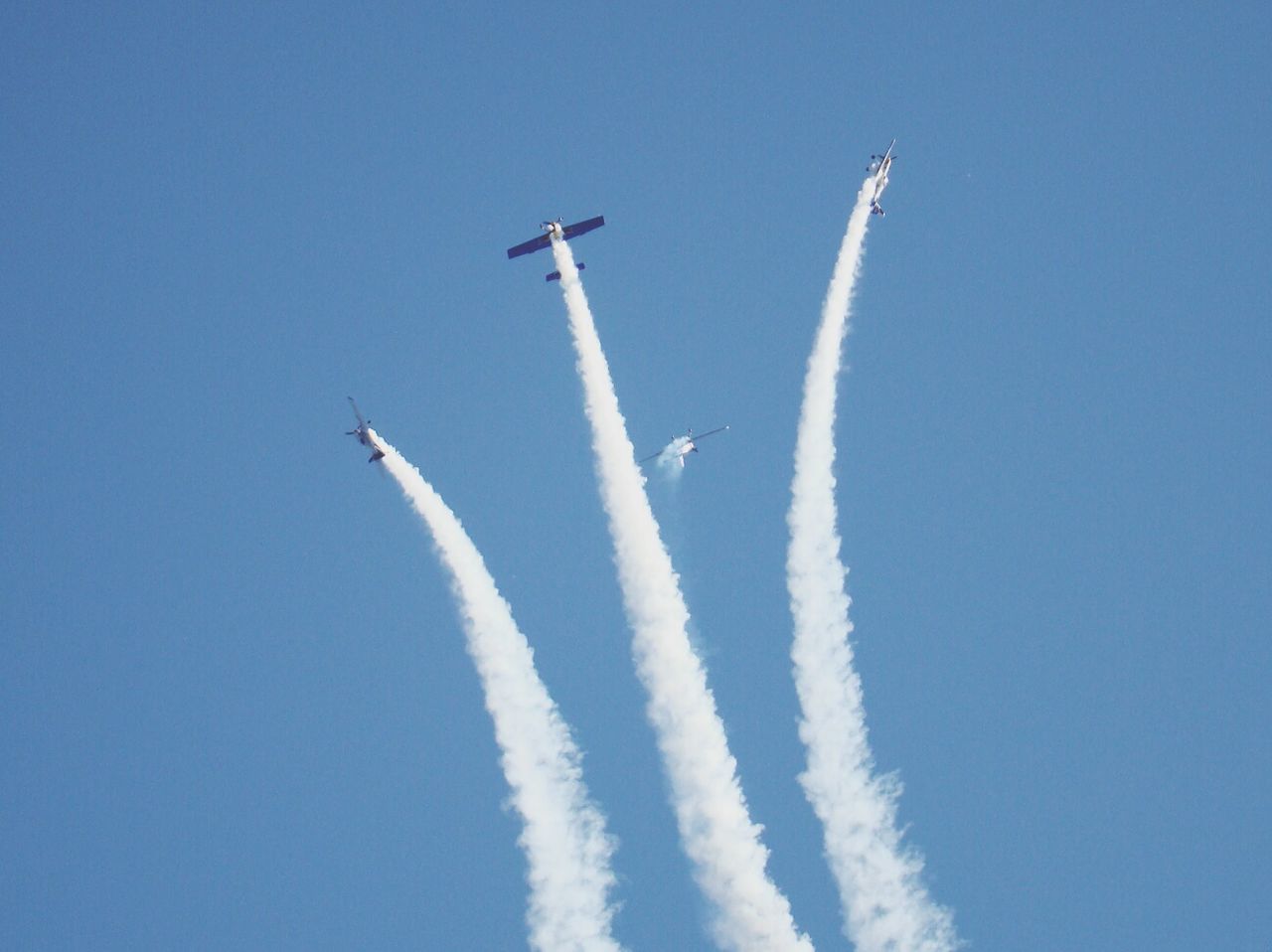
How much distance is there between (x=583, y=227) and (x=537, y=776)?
72.2ft

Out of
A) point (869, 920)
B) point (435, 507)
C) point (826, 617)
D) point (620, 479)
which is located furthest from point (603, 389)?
point (869, 920)

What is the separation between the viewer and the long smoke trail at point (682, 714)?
5488 centimetres

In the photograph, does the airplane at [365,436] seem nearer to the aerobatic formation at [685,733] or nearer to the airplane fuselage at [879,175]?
the aerobatic formation at [685,733]

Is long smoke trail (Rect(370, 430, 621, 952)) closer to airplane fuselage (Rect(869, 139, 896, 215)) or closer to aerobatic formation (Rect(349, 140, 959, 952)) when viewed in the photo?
aerobatic formation (Rect(349, 140, 959, 952))

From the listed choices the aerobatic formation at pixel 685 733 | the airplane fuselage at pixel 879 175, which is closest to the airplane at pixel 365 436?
the aerobatic formation at pixel 685 733

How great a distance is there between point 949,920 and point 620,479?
19907 millimetres

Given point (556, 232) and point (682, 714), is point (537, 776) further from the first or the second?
point (556, 232)

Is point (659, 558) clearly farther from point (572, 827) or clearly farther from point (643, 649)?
point (572, 827)

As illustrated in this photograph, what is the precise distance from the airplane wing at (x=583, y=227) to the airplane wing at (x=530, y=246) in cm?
85

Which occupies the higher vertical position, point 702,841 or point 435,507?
point 435,507

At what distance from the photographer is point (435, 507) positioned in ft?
202

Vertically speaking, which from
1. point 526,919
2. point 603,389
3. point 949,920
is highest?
point 603,389

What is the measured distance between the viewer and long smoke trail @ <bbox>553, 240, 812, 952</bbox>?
180ft

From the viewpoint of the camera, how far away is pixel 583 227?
212 feet
